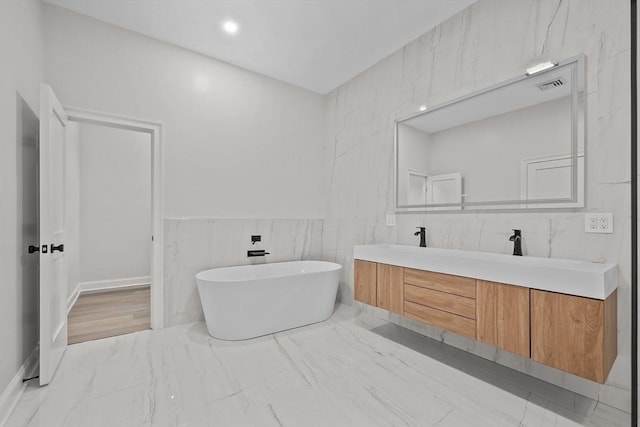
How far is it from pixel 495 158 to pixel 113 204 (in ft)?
15.9

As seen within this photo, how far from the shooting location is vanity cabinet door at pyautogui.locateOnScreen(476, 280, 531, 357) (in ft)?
5.19

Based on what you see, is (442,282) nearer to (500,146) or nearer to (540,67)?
(500,146)

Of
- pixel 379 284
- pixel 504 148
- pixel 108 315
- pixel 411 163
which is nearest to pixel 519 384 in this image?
pixel 379 284

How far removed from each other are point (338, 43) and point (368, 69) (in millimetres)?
568

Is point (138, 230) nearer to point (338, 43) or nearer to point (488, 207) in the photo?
point (338, 43)

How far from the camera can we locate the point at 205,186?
3018mm

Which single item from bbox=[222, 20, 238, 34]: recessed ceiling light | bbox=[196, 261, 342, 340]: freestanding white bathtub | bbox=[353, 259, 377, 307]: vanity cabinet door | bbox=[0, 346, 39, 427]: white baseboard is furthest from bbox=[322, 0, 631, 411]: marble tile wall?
bbox=[0, 346, 39, 427]: white baseboard

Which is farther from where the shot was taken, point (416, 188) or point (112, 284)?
point (112, 284)

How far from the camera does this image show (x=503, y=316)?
1665 millimetres

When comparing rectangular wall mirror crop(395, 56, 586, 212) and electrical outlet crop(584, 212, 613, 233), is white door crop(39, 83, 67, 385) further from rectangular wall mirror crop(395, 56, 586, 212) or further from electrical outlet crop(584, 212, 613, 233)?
electrical outlet crop(584, 212, 613, 233)

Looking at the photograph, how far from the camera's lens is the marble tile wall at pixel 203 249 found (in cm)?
281

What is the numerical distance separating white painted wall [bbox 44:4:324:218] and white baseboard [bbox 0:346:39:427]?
140cm

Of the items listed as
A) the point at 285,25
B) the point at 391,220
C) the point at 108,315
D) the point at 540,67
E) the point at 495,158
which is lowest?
the point at 108,315

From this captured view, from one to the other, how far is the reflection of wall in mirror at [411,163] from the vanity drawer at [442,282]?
0.80 m
